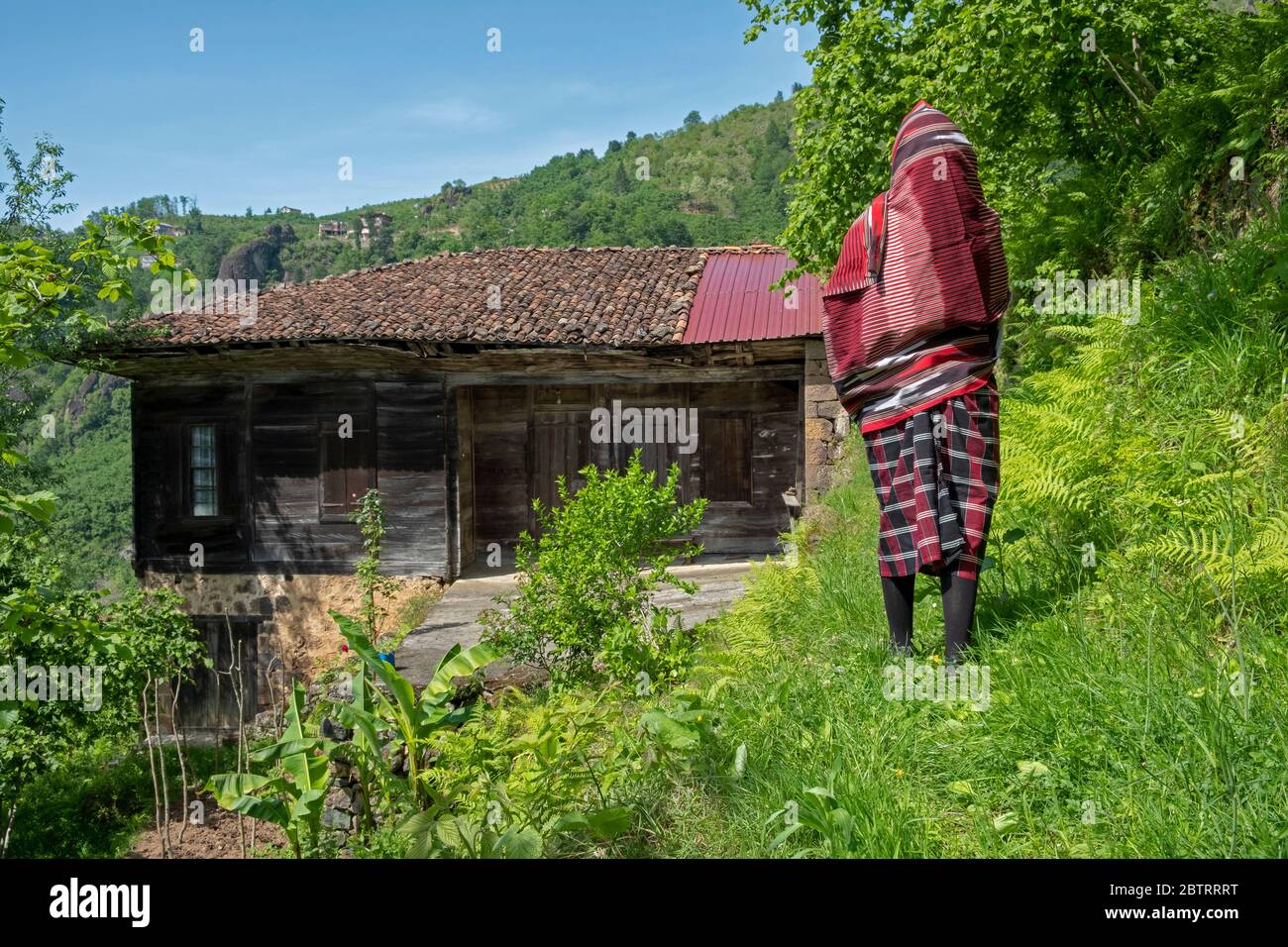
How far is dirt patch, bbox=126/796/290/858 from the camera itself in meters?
8.31

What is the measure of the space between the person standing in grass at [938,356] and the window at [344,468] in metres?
11.1

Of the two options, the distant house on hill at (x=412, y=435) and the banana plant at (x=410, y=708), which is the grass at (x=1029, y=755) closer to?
the banana plant at (x=410, y=708)

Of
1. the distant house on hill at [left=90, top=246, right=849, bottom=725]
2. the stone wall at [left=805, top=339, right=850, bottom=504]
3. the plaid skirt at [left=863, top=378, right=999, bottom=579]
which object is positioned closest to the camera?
the plaid skirt at [left=863, top=378, right=999, bottom=579]

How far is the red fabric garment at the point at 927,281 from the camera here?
2.96 metres

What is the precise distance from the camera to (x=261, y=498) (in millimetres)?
13336

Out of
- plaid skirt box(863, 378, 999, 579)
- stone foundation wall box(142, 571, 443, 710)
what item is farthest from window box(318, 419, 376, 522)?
plaid skirt box(863, 378, 999, 579)

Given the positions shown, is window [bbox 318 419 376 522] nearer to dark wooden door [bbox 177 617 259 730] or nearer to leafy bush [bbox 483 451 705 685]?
dark wooden door [bbox 177 617 259 730]

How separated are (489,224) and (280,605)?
28.1 metres

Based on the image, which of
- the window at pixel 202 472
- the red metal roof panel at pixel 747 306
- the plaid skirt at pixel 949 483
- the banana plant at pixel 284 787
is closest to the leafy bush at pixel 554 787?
the banana plant at pixel 284 787

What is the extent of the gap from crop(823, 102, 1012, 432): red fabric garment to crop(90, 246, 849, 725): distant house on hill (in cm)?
913

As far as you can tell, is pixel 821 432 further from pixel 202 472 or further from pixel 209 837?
pixel 202 472
